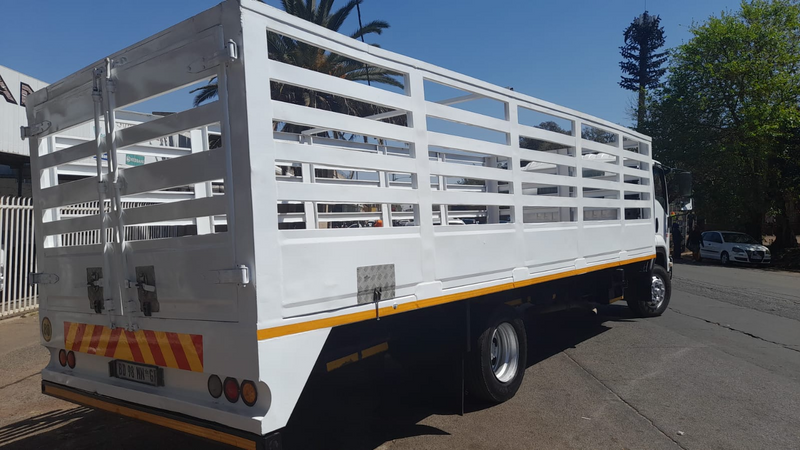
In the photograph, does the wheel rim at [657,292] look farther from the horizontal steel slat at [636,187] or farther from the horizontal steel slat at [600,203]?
the horizontal steel slat at [600,203]

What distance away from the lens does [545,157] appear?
527cm

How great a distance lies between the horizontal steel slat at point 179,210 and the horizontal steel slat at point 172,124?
42 cm

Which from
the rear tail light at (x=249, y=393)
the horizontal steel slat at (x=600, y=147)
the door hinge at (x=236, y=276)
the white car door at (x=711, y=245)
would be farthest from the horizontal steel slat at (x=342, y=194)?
the white car door at (x=711, y=245)

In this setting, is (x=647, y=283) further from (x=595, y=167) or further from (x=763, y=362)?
(x=595, y=167)

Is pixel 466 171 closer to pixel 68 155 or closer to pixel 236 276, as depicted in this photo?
pixel 236 276

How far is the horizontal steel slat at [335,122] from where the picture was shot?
3037mm

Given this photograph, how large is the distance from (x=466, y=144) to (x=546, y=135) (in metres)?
1.40

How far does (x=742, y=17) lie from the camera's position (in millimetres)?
25703

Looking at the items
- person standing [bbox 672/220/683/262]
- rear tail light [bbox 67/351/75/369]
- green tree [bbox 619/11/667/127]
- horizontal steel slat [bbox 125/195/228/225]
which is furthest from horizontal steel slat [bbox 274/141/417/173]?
green tree [bbox 619/11/667/127]

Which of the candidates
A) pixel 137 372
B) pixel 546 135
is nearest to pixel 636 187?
pixel 546 135

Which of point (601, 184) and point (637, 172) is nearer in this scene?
point (601, 184)

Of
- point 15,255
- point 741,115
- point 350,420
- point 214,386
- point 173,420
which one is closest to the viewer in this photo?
point 214,386

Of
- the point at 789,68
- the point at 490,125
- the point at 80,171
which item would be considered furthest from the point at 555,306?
the point at 789,68

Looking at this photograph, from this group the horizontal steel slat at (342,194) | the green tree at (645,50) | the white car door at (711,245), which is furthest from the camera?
the green tree at (645,50)
